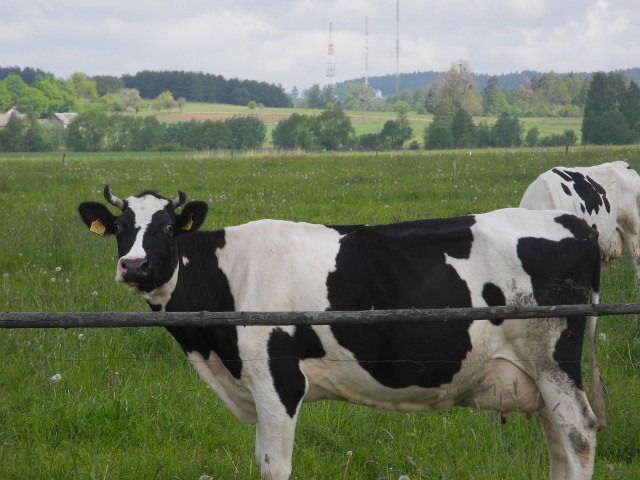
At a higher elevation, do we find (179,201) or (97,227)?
(179,201)

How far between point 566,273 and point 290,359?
177 centimetres

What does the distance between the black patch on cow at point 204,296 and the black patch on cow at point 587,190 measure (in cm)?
642

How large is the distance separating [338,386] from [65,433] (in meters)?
2.25

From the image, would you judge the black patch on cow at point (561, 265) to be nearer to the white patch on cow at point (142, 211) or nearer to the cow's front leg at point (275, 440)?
the cow's front leg at point (275, 440)

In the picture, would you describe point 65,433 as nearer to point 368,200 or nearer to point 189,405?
point 189,405

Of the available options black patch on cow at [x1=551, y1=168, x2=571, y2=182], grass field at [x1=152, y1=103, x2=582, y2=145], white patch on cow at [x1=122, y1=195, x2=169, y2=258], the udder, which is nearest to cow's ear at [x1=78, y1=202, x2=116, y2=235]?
white patch on cow at [x1=122, y1=195, x2=169, y2=258]

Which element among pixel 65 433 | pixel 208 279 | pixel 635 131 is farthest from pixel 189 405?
pixel 635 131

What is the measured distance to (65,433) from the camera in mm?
5562

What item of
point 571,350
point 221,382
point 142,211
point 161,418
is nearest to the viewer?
point 571,350

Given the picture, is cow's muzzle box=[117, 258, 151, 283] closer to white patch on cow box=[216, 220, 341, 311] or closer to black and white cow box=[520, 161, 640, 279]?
white patch on cow box=[216, 220, 341, 311]

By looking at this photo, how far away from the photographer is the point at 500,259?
458 centimetres

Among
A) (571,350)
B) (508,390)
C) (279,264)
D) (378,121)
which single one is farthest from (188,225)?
(378,121)

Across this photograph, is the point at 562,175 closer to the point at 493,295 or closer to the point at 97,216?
the point at 493,295

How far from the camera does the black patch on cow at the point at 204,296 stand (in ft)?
15.2
